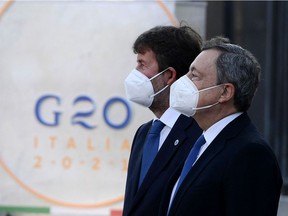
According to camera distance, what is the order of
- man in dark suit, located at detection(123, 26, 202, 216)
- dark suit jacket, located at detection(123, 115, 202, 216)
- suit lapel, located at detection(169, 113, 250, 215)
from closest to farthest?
suit lapel, located at detection(169, 113, 250, 215) < dark suit jacket, located at detection(123, 115, 202, 216) < man in dark suit, located at detection(123, 26, 202, 216)

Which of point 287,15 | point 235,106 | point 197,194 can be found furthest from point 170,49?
point 287,15

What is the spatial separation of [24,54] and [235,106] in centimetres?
207

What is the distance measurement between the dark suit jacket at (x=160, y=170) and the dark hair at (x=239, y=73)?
46 centimetres

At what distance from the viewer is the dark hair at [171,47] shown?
10.9 ft

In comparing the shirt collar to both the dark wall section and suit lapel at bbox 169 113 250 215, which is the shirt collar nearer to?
suit lapel at bbox 169 113 250 215

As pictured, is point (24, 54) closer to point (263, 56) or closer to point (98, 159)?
point (98, 159)

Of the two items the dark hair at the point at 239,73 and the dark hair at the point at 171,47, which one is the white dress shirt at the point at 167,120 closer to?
the dark hair at the point at 171,47

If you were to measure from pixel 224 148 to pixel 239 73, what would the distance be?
0.27 metres

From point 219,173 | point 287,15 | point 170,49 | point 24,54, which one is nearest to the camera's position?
point 219,173

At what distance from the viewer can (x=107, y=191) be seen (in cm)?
454

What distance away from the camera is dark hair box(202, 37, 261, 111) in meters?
2.71

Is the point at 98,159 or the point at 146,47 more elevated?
the point at 146,47

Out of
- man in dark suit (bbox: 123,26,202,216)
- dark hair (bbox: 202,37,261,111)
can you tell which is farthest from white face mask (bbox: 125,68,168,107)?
dark hair (bbox: 202,37,261,111)

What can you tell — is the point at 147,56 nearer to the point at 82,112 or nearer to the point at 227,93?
the point at 227,93
